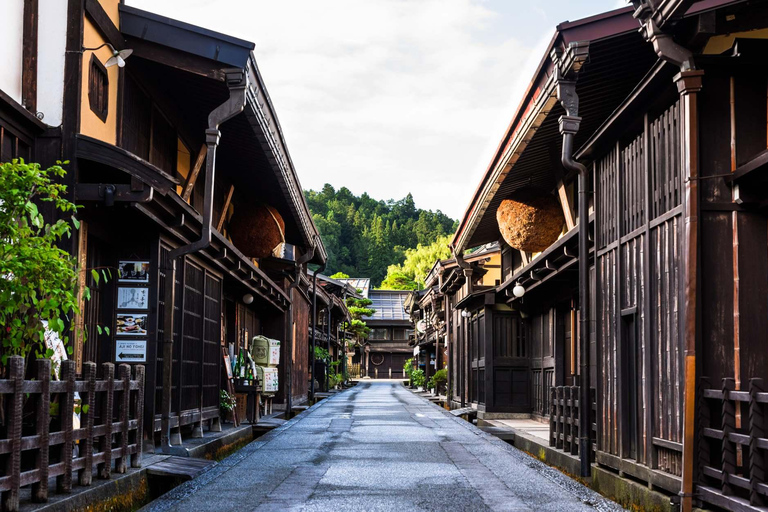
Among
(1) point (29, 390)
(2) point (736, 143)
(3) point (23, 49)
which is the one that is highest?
(3) point (23, 49)

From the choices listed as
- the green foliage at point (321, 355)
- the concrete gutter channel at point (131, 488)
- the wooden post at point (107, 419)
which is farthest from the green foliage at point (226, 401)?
the green foliage at point (321, 355)

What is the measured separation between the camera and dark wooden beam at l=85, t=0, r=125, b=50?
1060 cm

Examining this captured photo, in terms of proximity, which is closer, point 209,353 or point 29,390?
point 29,390

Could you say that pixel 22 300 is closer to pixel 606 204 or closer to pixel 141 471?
pixel 141 471

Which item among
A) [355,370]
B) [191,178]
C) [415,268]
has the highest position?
[415,268]

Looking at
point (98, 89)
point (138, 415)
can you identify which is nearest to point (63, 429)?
point (138, 415)

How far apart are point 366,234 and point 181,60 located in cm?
12255

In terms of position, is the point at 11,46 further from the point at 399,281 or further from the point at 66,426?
the point at 399,281

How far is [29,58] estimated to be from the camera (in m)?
10.1

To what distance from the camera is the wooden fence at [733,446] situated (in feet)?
20.9

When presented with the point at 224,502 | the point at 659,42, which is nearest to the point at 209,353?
the point at 224,502

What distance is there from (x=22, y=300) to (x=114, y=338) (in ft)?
16.0

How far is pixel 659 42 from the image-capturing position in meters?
7.71

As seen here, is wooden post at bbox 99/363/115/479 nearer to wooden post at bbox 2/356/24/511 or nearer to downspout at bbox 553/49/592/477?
wooden post at bbox 2/356/24/511
